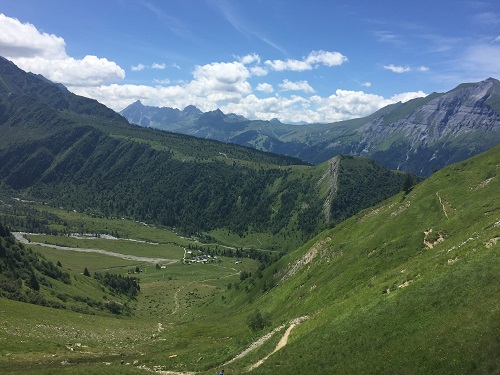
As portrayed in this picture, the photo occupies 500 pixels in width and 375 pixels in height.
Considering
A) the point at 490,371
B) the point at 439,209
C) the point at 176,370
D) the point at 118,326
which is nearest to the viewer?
the point at 490,371

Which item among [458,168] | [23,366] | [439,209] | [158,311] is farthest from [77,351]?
[158,311]

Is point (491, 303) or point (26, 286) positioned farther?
point (26, 286)

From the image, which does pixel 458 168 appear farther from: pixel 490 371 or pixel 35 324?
pixel 35 324

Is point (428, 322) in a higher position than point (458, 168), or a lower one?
lower

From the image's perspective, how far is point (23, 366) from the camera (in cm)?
5228

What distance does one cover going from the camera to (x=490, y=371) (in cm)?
2991

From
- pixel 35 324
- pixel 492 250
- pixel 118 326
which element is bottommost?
pixel 118 326

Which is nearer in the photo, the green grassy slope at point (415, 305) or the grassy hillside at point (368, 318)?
the green grassy slope at point (415, 305)

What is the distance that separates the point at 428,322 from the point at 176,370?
3637 centimetres

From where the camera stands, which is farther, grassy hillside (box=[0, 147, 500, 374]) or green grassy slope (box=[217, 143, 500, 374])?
grassy hillside (box=[0, 147, 500, 374])

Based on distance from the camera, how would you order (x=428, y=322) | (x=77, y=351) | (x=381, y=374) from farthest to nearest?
1. (x=77, y=351)
2. (x=428, y=322)
3. (x=381, y=374)

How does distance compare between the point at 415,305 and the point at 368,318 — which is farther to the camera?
the point at 368,318

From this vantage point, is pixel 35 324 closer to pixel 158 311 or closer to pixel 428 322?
pixel 428 322

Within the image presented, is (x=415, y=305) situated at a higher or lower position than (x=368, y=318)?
higher
